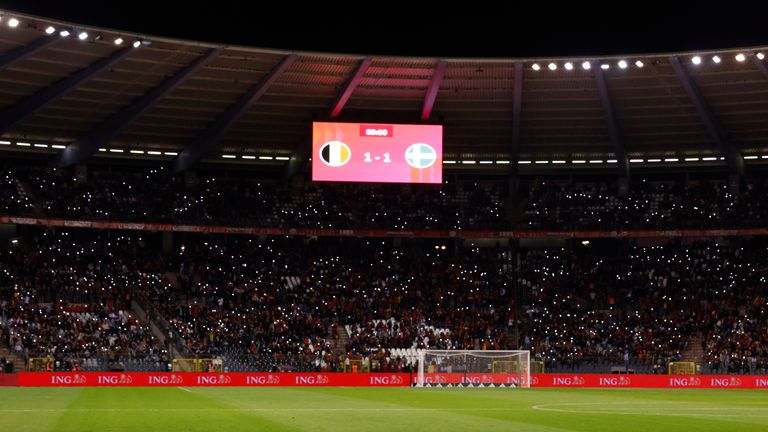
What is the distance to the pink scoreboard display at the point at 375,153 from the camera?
2074 inches

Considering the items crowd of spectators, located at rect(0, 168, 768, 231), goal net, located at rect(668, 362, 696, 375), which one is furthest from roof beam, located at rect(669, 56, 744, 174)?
goal net, located at rect(668, 362, 696, 375)

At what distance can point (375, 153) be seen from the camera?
53.0 metres

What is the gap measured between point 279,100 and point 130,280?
41.1 ft

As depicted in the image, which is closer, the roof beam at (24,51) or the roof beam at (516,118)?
the roof beam at (24,51)

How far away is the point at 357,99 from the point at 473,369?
16327 mm

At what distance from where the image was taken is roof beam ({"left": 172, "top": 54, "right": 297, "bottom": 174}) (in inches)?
1887

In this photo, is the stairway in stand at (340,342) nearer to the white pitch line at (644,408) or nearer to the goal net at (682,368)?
the goal net at (682,368)

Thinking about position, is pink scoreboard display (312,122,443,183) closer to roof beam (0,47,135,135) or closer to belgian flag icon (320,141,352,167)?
Result: belgian flag icon (320,141,352,167)

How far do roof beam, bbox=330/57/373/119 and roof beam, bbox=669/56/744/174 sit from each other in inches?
527

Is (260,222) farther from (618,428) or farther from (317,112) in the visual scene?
(618,428)

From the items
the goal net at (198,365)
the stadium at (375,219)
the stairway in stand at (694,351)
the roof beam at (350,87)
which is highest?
the roof beam at (350,87)

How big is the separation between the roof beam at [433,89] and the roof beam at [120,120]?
10.2 m

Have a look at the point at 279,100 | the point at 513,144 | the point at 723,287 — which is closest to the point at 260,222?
the point at 279,100

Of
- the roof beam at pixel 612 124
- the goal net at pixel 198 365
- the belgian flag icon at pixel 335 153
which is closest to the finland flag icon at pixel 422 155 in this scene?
the belgian flag icon at pixel 335 153
